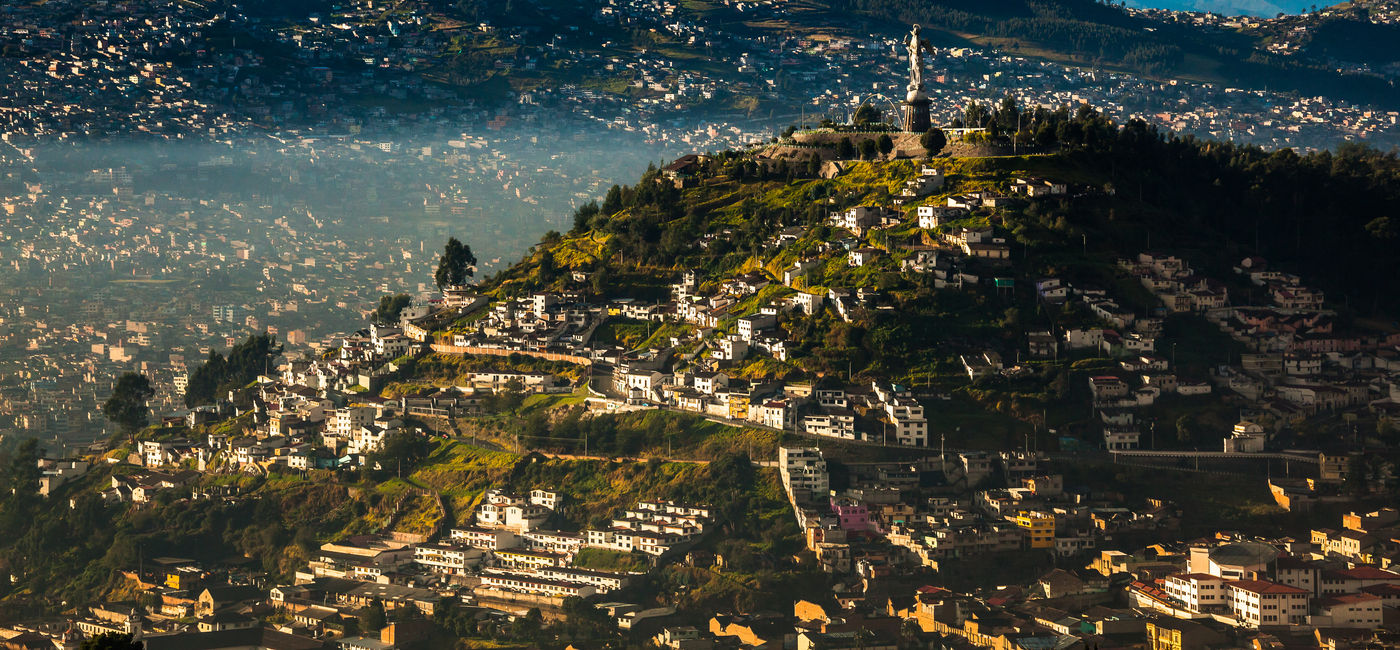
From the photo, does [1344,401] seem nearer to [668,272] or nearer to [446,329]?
[668,272]

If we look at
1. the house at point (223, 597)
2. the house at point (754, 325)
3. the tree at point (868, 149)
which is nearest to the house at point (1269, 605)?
the house at point (754, 325)

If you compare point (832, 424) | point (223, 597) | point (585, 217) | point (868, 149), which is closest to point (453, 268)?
point (585, 217)

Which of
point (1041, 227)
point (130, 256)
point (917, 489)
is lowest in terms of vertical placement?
point (130, 256)

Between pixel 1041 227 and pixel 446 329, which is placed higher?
pixel 1041 227

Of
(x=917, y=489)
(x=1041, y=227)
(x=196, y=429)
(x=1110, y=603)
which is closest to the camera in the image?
(x=1110, y=603)

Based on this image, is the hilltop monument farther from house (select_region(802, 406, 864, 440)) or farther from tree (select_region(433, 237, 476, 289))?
house (select_region(802, 406, 864, 440))

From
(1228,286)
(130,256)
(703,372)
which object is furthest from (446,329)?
(130,256)

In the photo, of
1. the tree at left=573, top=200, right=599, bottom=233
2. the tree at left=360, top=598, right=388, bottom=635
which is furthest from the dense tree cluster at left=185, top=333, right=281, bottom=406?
the tree at left=360, top=598, right=388, bottom=635
